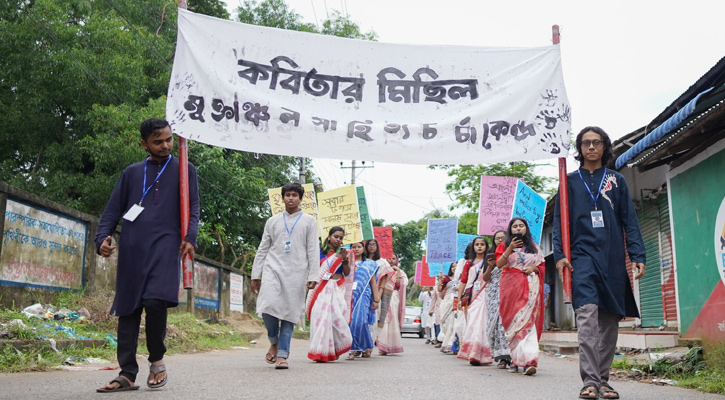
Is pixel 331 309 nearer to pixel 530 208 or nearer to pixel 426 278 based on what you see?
pixel 530 208

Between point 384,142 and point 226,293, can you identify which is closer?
point 384,142

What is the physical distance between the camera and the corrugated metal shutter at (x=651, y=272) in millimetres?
13203

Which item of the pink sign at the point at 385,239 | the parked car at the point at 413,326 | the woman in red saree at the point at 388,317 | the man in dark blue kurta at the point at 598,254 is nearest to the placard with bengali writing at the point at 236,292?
the pink sign at the point at 385,239

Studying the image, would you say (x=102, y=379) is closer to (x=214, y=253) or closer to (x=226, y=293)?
(x=226, y=293)

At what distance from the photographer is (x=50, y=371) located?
6.54m

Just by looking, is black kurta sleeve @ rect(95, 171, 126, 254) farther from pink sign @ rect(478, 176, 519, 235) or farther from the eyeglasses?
pink sign @ rect(478, 176, 519, 235)

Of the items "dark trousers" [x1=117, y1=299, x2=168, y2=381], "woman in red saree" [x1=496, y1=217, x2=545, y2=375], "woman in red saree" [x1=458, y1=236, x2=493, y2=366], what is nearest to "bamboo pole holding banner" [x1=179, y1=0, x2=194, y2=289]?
"dark trousers" [x1=117, y1=299, x2=168, y2=381]

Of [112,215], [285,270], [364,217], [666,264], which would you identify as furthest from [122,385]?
[364,217]

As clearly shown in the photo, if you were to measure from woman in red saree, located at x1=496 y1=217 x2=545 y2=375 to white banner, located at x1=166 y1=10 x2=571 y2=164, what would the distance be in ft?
6.19

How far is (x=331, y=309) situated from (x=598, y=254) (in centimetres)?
446

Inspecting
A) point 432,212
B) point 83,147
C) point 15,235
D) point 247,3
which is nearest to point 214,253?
point 83,147

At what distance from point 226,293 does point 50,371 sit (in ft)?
47.2

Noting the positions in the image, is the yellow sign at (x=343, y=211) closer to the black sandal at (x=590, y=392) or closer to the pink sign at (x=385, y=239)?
the pink sign at (x=385, y=239)

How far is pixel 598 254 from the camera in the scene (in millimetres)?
5023
